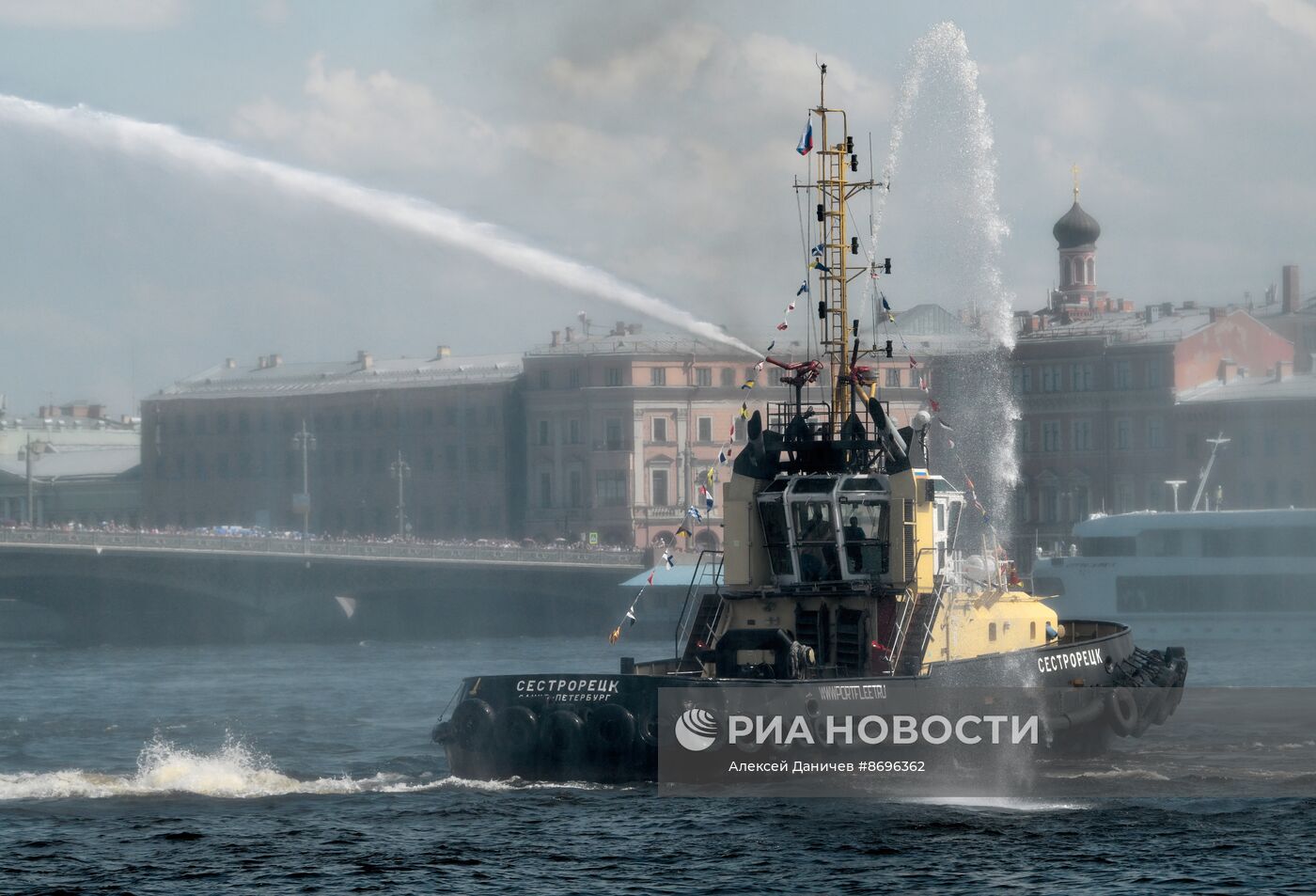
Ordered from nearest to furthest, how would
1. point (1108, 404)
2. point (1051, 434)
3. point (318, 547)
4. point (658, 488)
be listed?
1. point (318, 547)
2. point (1108, 404)
3. point (1051, 434)
4. point (658, 488)

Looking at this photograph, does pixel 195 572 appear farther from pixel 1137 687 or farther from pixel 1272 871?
pixel 1272 871

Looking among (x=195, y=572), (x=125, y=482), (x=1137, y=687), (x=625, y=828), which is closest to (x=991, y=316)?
(x=1137, y=687)

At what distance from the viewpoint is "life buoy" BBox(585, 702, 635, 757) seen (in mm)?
35875

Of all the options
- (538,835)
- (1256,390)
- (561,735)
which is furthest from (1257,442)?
(538,835)

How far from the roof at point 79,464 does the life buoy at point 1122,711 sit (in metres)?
139

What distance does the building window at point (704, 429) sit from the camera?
140500 mm

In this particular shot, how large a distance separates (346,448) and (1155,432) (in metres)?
59.5

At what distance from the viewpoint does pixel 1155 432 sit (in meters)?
129

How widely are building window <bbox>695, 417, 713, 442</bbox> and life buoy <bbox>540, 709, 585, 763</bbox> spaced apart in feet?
342

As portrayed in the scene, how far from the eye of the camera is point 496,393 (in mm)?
148625

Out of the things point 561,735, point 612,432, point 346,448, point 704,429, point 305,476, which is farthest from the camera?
point 346,448

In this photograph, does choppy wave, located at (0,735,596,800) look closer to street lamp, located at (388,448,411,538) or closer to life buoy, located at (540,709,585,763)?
life buoy, located at (540,709,585,763)

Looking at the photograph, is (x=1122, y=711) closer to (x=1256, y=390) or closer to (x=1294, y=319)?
(x=1256, y=390)

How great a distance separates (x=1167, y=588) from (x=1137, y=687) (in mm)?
49751
